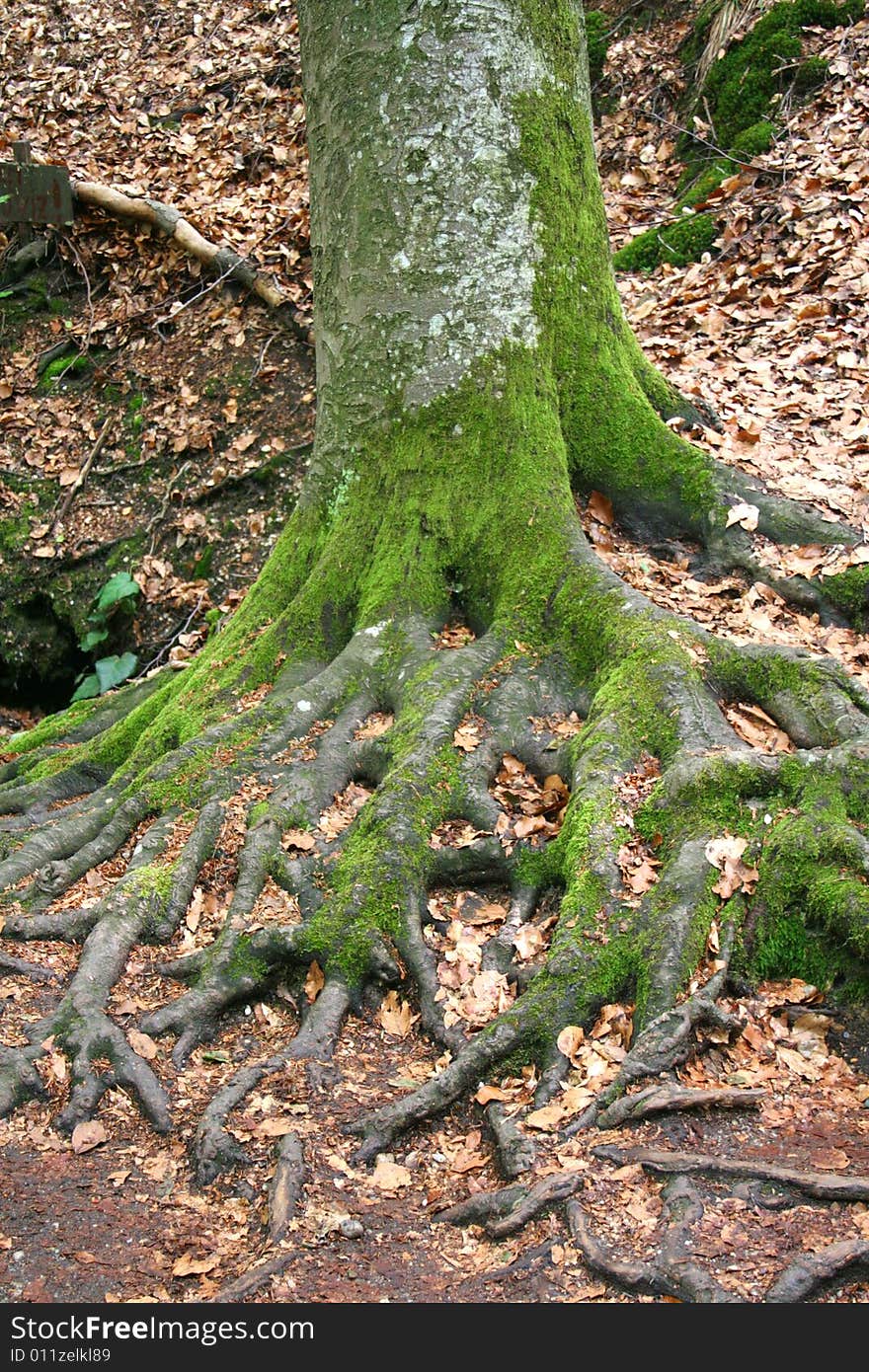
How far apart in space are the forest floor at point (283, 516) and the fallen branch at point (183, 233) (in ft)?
0.54

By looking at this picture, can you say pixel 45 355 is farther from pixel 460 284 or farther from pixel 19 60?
pixel 460 284

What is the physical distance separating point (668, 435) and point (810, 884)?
2.68 meters

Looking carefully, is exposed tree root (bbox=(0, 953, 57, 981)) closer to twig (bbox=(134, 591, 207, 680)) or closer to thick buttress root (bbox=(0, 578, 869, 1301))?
thick buttress root (bbox=(0, 578, 869, 1301))

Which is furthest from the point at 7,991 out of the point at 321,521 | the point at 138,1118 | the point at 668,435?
the point at 668,435

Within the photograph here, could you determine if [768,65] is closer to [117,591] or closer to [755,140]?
[755,140]

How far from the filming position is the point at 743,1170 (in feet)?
8.79

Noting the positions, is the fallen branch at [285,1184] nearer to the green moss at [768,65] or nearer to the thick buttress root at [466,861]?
the thick buttress root at [466,861]

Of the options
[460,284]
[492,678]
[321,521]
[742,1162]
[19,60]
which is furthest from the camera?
[19,60]

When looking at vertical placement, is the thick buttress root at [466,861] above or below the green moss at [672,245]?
below

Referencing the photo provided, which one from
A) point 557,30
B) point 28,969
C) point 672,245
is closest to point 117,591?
point 28,969

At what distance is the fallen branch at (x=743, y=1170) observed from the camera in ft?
8.45

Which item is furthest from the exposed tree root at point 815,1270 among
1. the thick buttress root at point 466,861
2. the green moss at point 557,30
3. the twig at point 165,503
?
the twig at point 165,503

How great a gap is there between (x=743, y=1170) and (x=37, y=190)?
10.2m

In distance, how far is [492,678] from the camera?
4449mm
